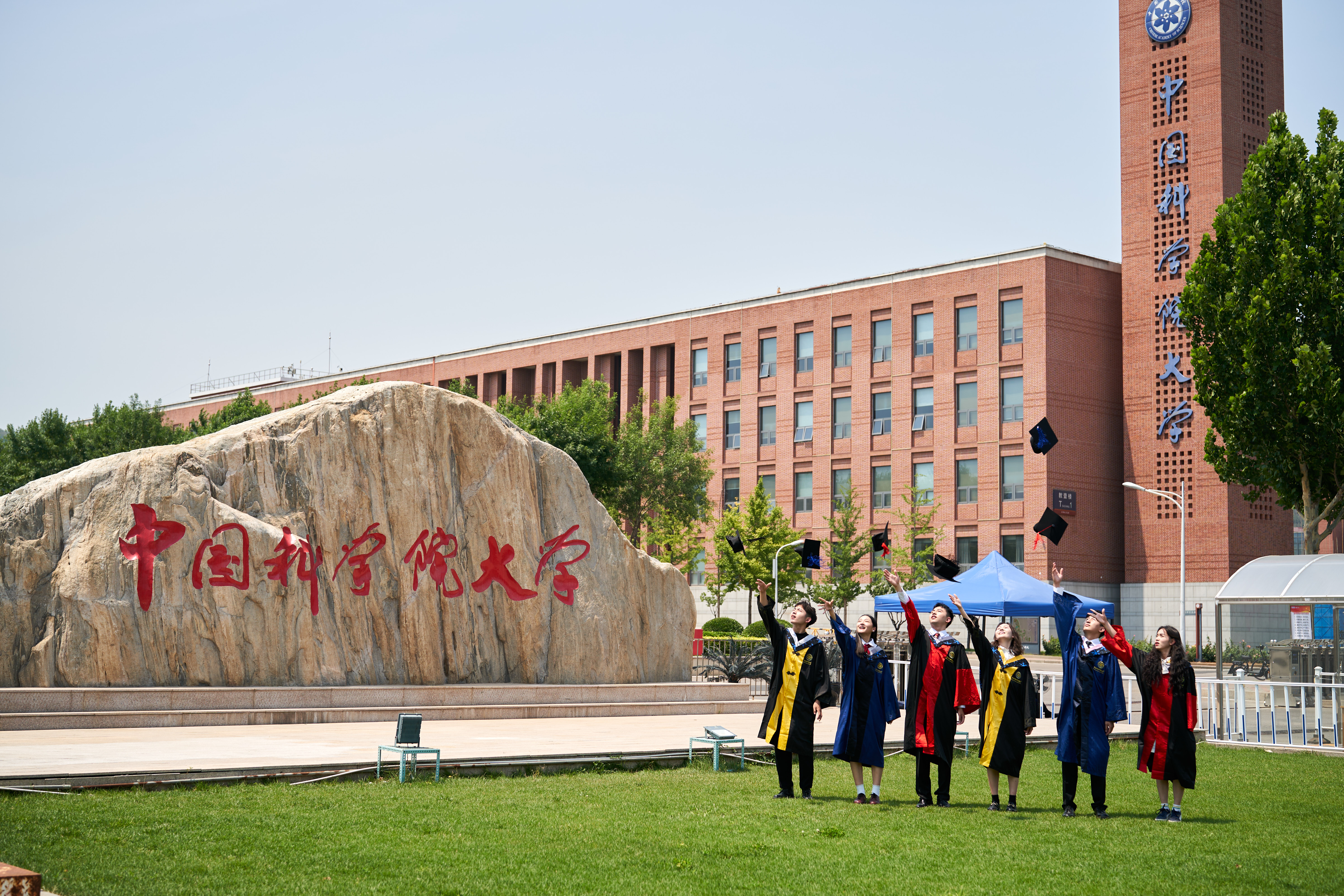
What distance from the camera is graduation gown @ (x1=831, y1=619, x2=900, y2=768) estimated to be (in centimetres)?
1101

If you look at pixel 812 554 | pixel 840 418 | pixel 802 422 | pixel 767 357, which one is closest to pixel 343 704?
pixel 812 554

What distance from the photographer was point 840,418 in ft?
169

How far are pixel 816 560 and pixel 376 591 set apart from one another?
401 inches

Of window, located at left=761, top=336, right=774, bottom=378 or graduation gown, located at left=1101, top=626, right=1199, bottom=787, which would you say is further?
window, located at left=761, top=336, right=774, bottom=378

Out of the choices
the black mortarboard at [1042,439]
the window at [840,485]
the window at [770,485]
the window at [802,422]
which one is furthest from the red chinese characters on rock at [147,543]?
the window at [802,422]

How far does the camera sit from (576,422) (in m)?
46.6

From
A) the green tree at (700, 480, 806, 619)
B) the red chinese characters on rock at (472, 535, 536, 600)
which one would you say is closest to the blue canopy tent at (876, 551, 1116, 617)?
the red chinese characters on rock at (472, 535, 536, 600)

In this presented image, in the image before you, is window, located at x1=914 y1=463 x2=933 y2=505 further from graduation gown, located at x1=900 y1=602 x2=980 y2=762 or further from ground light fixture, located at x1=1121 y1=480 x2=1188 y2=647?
graduation gown, located at x1=900 y1=602 x2=980 y2=762

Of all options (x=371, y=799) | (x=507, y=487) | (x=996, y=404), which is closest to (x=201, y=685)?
(x=507, y=487)

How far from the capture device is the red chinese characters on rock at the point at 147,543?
17.1m

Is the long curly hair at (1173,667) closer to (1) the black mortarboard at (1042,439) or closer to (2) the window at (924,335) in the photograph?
(1) the black mortarboard at (1042,439)

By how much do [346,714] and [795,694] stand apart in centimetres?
875

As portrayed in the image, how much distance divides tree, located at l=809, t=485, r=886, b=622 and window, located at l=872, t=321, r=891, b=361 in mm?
5410

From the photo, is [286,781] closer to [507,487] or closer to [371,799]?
[371,799]
